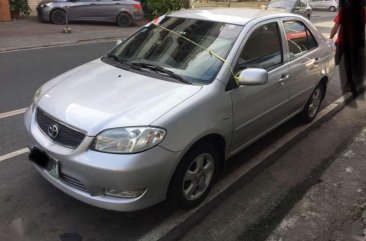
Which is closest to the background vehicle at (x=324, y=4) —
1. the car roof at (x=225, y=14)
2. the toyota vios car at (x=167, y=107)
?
the car roof at (x=225, y=14)

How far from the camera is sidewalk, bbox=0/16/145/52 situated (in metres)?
12.3

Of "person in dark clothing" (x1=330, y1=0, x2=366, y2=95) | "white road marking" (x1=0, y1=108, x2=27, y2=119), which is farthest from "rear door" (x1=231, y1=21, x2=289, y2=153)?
"white road marking" (x1=0, y1=108, x2=27, y2=119)

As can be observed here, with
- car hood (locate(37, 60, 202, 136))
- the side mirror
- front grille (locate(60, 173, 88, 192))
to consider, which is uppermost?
the side mirror

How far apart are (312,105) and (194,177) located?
9.73 ft

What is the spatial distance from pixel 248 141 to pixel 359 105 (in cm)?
375

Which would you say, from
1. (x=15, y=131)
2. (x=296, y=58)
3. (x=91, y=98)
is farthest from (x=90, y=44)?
(x=91, y=98)

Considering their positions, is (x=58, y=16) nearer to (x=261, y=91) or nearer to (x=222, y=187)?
(x=261, y=91)

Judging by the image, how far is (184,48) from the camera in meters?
4.19

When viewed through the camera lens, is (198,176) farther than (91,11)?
No

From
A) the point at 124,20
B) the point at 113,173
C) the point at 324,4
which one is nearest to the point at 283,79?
the point at 113,173

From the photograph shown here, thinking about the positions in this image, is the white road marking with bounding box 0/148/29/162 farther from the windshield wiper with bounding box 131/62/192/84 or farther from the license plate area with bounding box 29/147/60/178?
the windshield wiper with bounding box 131/62/192/84

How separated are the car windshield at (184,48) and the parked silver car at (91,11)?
12.2 metres

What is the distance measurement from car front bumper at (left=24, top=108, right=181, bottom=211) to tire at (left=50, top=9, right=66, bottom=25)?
14293 millimetres

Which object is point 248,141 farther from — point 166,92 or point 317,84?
point 317,84
